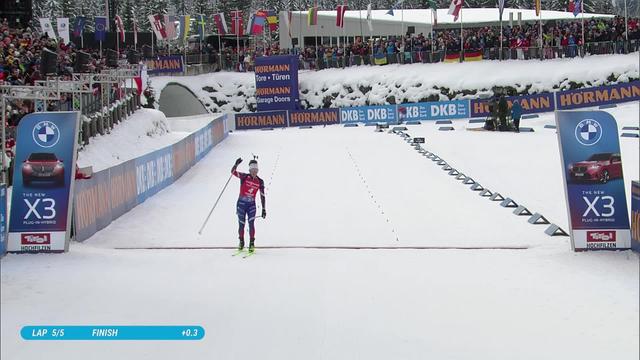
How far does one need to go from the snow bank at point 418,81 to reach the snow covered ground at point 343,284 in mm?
22297

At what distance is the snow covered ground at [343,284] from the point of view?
9.30 meters

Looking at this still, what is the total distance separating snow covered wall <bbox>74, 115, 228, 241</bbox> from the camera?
51.6ft

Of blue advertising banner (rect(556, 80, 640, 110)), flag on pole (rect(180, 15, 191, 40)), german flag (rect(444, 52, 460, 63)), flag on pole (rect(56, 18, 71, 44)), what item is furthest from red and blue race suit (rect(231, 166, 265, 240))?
flag on pole (rect(180, 15, 191, 40))

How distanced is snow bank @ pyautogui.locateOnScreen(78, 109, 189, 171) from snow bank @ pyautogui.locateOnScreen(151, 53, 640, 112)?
1476cm

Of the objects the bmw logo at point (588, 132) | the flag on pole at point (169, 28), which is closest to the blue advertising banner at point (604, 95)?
the flag on pole at point (169, 28)

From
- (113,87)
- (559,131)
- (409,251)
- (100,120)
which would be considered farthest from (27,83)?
(559,131)

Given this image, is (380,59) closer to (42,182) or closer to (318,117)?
(318,117)

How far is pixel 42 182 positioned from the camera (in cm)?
1392

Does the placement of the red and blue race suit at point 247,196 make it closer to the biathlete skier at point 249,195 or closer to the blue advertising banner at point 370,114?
the biathlete skier at point 249,195

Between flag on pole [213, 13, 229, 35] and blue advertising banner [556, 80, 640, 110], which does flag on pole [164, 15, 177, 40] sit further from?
blue advertising banner [556, 80, 640, 110]

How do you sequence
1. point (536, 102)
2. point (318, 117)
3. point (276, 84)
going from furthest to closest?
point (276, 84)
point (318, 117)
point (536, 102)

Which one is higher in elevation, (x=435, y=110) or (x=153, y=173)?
(x=435, y=110)

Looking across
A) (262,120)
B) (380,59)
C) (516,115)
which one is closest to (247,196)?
(516,115)

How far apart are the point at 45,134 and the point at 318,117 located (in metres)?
33.8
